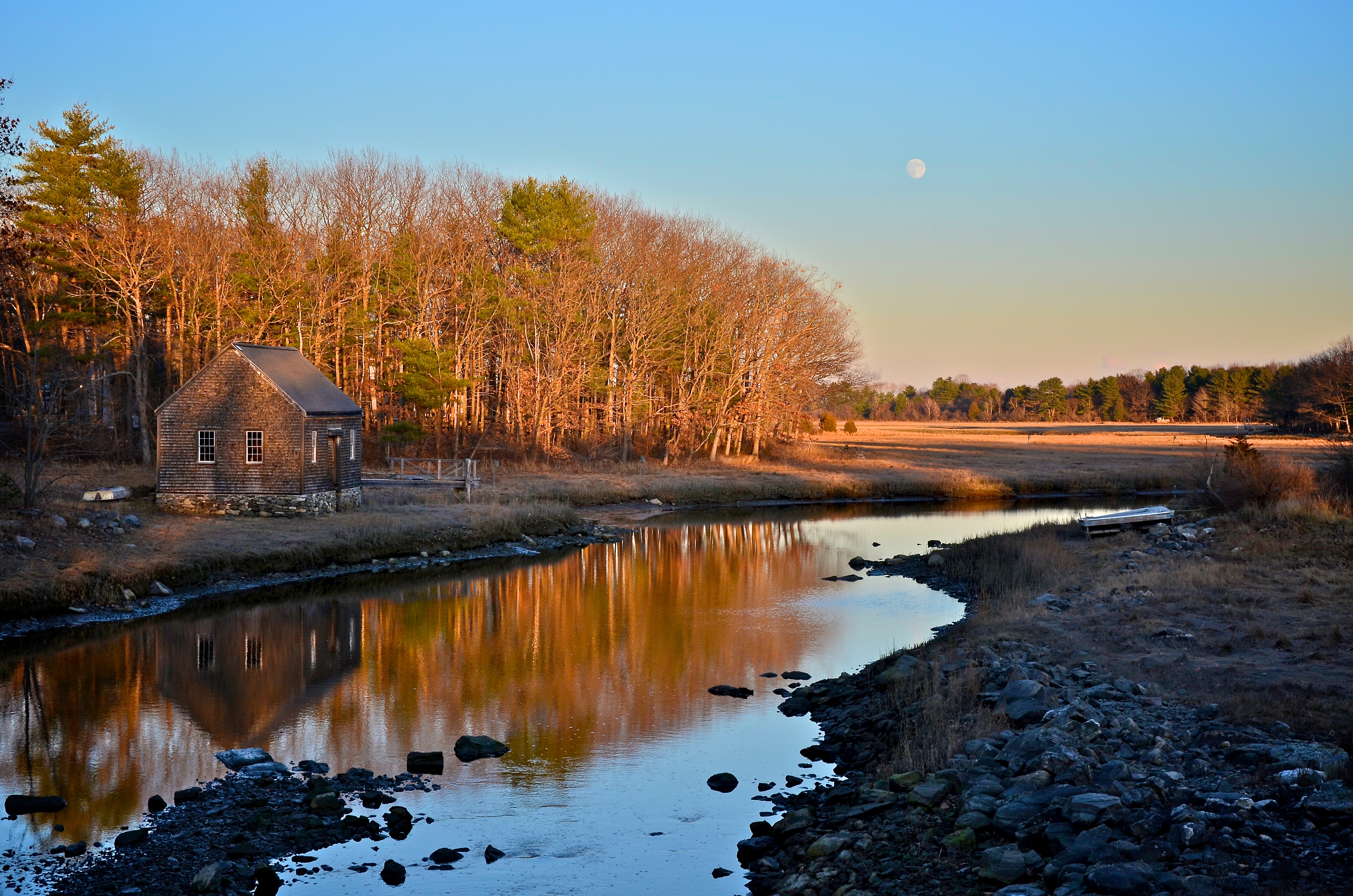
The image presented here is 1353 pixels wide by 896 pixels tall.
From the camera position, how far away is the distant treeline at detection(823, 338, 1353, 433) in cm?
8281

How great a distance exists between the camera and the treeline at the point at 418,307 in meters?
44.1

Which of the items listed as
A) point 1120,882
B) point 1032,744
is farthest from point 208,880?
point 1032,744

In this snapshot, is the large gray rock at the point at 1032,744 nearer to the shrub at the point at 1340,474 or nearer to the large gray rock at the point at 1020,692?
the large gray rock at the point at 1020,692

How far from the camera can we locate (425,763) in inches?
520

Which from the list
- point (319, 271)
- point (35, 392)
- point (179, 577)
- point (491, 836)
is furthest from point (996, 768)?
point (319, 271)

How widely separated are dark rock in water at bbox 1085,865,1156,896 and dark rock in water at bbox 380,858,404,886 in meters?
6.24

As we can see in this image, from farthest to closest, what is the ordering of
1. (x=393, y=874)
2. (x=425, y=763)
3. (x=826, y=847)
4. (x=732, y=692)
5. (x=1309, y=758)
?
(x=732, y=692)
(x=425, y=763)
(x=393, y=874)
(x=826, y=847)
(x=1309, y=758)

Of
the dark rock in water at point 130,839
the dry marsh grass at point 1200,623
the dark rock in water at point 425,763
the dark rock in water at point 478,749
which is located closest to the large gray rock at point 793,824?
the dry marsh grass at point 1200,623

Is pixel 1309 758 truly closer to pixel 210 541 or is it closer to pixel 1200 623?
pixel 1200 623

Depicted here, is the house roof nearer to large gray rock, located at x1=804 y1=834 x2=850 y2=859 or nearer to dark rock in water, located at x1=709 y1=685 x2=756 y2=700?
dark rock in water, located at x1=709 y1=685 x2=756 y2=700

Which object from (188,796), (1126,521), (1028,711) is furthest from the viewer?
(1126,521)

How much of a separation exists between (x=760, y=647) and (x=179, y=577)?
14.4 m

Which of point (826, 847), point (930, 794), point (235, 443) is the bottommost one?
point (826, 847)

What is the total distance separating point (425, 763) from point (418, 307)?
141 feet
